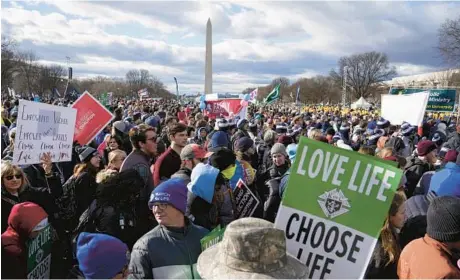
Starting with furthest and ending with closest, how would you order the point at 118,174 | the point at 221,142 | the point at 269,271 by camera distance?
the point at 221,142, the point at 118,174, the point at 269,271

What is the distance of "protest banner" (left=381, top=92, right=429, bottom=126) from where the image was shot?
9.83m

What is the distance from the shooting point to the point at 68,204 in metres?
4.75

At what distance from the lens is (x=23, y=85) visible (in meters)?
70.5

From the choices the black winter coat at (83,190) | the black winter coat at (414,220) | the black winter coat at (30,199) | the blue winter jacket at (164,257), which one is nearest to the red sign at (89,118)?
the black winter coat at (83,190)

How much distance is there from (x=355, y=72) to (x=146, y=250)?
93169 millimetres

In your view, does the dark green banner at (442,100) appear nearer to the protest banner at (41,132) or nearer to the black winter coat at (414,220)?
the black winter coat at (414,220)

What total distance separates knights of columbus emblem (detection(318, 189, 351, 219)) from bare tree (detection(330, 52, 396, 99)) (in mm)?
90046

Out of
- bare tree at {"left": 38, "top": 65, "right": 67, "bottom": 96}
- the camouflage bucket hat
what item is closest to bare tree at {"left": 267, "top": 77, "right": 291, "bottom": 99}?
bare tree at {"left": 38, "top": 65, "right": 67, "bottom": 96}

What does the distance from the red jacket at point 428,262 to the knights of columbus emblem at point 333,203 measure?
54cm

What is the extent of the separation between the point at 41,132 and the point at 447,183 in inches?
181

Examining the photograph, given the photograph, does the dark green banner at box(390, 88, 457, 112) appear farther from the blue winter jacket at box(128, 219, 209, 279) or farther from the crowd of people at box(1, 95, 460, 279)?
the blue winter jacket at box(128, 219, 209, 279)

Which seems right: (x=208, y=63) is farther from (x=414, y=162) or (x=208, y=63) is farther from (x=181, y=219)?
(x=181, y=219)

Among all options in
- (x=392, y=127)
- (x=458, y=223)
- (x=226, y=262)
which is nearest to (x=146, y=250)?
(x=226, y=262)

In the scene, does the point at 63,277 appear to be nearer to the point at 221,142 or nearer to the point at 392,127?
the point at 221,142
